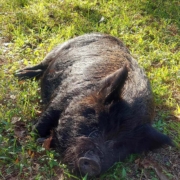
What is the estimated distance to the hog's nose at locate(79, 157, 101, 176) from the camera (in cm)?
318

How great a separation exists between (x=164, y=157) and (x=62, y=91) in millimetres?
1303

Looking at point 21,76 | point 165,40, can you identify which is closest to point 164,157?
A: point 21,76

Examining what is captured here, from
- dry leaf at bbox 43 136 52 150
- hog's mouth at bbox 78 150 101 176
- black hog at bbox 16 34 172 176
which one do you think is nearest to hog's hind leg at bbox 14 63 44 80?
black hog at bbox 16 34 172 176

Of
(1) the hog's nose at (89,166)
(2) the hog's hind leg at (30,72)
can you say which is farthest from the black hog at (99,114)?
(2) the hog's hind leg at (30,72)

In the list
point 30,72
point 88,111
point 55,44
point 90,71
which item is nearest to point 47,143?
point 88,111

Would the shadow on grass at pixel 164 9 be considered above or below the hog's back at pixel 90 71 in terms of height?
below

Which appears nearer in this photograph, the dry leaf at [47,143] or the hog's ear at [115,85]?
the hog's ear at [115,85]

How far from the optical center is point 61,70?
4.61m

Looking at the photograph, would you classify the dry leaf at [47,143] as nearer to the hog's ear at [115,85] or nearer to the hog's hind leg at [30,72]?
the hog's ear at [115,85]

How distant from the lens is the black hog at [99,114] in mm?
3367

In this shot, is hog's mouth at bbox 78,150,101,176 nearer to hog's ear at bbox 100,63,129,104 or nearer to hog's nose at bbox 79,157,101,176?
hog's nose at bbox 79,157,101,176

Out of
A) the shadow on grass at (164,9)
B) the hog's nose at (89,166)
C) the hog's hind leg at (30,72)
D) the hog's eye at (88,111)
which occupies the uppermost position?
the hog's eye at (88,111)

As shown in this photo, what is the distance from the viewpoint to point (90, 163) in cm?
320

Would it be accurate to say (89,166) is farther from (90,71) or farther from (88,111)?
(90,71)
